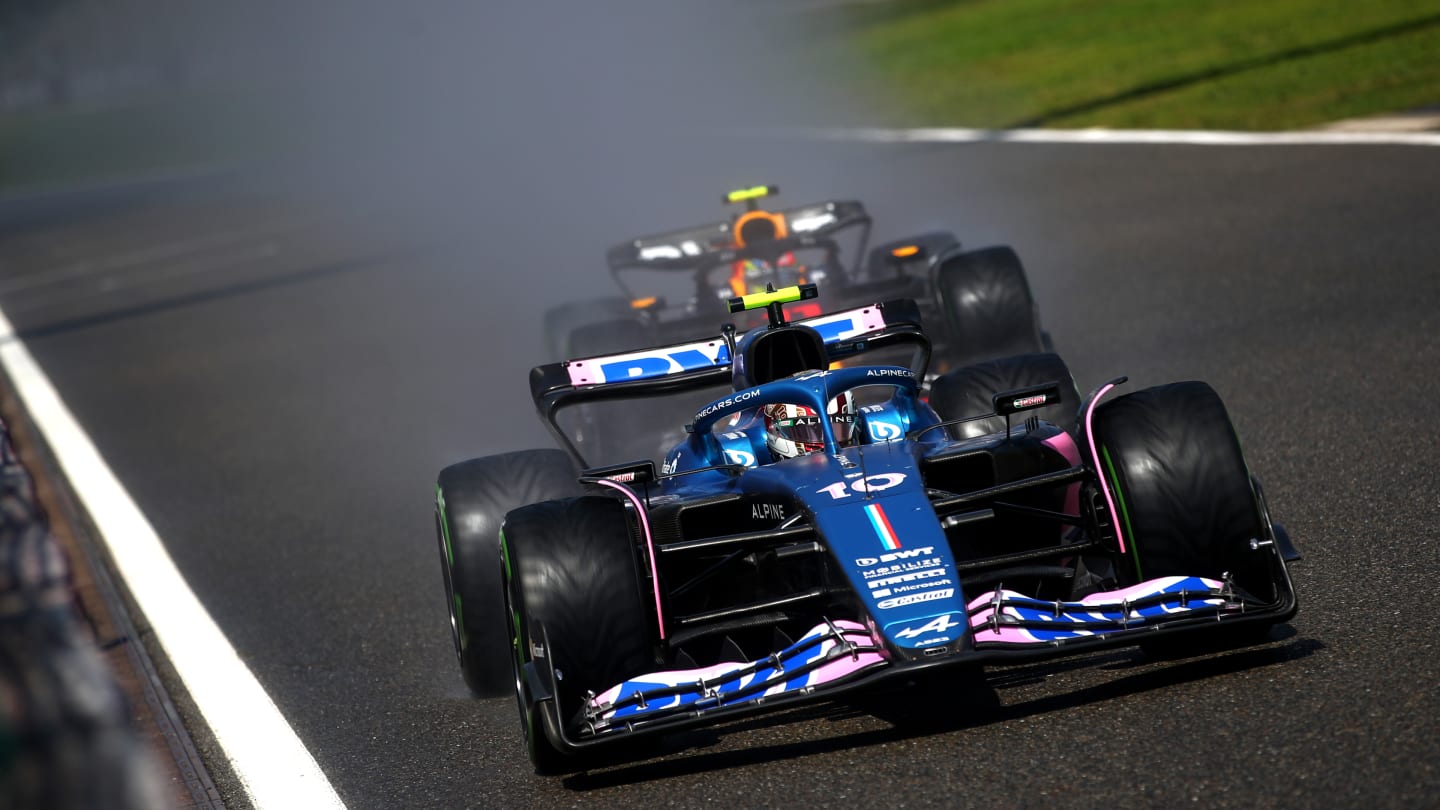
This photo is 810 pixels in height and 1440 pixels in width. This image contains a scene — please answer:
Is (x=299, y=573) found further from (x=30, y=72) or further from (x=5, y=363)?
(x=30, y=72)

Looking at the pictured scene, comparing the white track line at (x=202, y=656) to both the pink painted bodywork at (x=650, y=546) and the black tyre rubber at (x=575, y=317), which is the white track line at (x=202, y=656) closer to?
the pink painted bodywork at (x=650, y=546)

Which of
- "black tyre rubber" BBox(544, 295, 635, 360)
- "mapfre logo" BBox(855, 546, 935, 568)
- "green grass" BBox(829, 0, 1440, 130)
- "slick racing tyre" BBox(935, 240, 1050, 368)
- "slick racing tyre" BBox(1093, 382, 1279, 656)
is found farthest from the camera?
"green grass" BBox(829, 0, 1440, 130)

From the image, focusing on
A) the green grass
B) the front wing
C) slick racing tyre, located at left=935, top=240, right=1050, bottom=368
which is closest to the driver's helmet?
the front wing

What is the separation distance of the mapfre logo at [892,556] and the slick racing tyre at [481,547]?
1.47 m

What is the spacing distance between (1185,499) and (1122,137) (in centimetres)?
1454

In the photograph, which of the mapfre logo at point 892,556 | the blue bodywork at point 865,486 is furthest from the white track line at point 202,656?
the mapfre logo at point 892,556

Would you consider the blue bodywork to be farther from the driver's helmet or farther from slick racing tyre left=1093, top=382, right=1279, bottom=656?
slick racing tyre left=1093, top=382, right=1279, bottom=656

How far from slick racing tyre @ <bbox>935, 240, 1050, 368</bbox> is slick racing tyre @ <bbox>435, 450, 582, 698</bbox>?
3.50 metres

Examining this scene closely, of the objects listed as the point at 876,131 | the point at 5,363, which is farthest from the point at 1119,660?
the point at 876,131

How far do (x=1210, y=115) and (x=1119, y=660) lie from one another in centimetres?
1473

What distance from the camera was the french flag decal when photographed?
203 inches

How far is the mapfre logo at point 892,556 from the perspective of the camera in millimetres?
5094

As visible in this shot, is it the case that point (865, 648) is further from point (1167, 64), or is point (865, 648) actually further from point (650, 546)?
point (1167, 64)

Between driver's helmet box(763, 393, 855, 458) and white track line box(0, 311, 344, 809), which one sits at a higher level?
driver's helmet box(763, 393, 855, 458)
